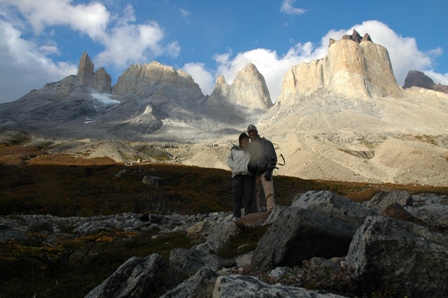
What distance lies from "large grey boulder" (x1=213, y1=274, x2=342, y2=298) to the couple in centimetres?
792

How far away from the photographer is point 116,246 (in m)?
13.8

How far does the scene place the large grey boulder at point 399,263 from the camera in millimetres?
4023

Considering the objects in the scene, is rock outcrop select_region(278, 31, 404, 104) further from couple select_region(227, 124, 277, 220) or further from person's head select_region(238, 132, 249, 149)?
couple select_region(227, 124, 277, 220)

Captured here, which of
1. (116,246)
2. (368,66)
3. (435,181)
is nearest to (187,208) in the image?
(116,246)

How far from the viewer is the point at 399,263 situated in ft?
13.8

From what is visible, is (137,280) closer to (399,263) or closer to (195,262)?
(195,262)

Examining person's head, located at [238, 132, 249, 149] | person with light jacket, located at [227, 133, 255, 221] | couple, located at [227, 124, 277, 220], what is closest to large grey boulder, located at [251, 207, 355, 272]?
couple, located at [227, 124, 277, 220]

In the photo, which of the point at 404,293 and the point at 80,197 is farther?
the point at 80,197

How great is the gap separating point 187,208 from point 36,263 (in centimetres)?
1720

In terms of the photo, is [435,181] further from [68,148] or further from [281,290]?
[68,148]

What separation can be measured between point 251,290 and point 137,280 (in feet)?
9.56

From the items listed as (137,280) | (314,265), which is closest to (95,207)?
(137,280)

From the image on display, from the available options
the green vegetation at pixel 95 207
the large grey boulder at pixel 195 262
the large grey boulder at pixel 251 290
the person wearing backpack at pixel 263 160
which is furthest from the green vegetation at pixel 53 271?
the large grey boulder at pixel 251 290

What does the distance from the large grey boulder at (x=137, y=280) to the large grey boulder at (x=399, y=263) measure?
3.28m
